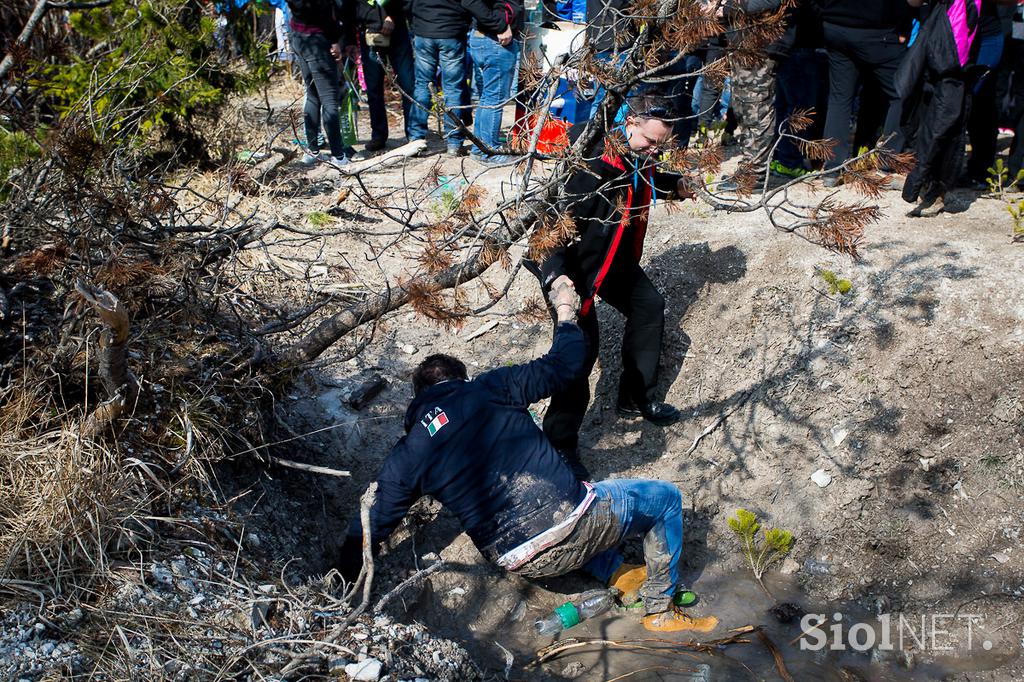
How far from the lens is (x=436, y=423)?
3564mm

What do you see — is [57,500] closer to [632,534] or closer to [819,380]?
[632,534]

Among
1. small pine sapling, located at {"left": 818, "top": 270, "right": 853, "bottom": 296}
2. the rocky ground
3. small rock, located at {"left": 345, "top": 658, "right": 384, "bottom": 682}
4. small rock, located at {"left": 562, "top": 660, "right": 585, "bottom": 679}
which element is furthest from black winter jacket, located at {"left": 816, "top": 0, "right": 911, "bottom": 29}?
small rock, located at {"left": 345, "top": 658, "right": 384, "bottom": 682}

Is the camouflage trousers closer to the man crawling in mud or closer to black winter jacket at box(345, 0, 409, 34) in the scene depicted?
black winter jacket at box(345, 0, 409, 34)

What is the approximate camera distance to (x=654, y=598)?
12.8ft

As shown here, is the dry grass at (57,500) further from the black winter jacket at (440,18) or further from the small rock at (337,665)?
the black winter jacket at (440,18)

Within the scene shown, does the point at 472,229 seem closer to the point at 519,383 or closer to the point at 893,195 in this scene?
the point at 519,383

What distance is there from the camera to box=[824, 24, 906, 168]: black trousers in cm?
575

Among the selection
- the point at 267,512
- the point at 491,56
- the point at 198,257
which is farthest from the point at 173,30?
the point at 267,512

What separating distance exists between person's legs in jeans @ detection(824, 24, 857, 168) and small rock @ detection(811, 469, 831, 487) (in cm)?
241

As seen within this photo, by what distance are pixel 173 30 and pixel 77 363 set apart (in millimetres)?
3668

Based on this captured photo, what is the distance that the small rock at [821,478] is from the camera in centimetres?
453

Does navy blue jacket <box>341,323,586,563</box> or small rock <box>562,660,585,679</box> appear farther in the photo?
small rock <box>562,660,585,679</box>

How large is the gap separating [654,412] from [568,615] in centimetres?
140

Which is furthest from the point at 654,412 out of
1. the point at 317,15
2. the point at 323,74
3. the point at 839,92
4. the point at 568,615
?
the point at 317,15
